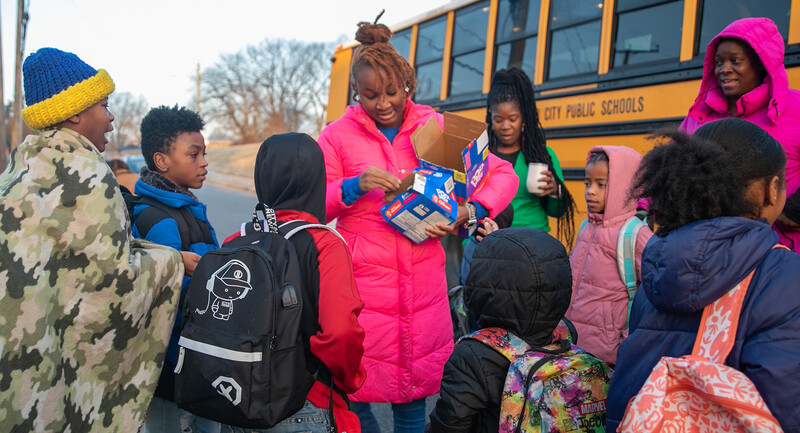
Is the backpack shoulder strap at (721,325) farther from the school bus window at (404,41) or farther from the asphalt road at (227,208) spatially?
the asphalt road at (227,208)

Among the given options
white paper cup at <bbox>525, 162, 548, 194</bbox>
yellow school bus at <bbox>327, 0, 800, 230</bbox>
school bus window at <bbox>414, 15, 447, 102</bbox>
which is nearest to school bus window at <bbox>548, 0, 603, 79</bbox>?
yellow school bus at <bbox>327, 0, 800, 230</bbox>

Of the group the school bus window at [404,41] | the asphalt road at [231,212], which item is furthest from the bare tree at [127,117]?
the school bus window at [404,41]

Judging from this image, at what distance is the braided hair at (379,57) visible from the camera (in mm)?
2336

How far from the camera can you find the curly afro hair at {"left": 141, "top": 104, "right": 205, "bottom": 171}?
244 cm

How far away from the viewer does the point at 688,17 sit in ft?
13.2

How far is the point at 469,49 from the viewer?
5.95 m

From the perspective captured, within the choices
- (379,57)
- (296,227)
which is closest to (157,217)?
(296,227)

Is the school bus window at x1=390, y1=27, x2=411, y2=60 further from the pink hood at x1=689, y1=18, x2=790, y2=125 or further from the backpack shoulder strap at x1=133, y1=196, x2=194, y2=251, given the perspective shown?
the backpack shoulder strap at x1=133, y1=196, x2=194, y2=251

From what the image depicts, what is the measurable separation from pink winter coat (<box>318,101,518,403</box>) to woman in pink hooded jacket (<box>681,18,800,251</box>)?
1049 millimetres

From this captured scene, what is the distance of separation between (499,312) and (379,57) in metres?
1.23

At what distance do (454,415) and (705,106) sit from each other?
197cm

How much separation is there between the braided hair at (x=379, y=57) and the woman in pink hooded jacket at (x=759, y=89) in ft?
3.87

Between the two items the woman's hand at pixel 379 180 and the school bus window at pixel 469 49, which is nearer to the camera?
the woman's hand at pixel 379 180

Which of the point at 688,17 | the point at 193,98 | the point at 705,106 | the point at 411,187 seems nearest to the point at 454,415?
the point at 411,187
